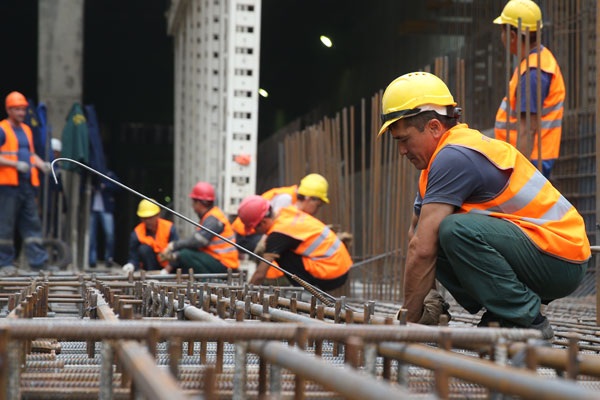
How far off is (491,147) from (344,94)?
18.1 metres

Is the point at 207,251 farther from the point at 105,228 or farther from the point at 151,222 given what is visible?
the point at 105,228

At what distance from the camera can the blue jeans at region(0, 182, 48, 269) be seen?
11938 mm

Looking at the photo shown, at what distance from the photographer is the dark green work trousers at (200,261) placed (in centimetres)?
1098

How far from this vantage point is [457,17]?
15297mm

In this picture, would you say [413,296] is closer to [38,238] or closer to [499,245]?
[499,245]

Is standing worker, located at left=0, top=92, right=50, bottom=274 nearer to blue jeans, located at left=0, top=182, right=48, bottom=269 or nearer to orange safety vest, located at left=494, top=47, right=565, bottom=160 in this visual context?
blue jeans, located at left=0, top=182, right=48, bottom=269

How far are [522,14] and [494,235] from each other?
3147mm

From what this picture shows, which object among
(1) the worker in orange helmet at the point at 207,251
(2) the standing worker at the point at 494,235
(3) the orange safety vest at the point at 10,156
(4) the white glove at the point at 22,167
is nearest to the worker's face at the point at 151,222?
(3) the orange safety vest at the point at 10,156

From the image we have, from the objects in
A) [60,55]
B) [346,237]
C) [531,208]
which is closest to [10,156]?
[346,237]

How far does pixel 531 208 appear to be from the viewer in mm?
4559

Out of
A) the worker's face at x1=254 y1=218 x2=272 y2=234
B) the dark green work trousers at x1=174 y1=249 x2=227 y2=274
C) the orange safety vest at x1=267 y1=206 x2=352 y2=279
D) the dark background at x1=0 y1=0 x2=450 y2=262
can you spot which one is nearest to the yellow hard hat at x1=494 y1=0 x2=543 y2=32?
the orange safety vest at x1=267 y1=206 x2=352 y2=279

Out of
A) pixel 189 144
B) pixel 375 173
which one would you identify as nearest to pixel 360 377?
pixel 375 173

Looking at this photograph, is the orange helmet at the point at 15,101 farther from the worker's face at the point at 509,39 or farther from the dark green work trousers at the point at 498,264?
the dark green work trousers at the point at 498,264

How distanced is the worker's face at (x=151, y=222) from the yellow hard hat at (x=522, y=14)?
646cm
